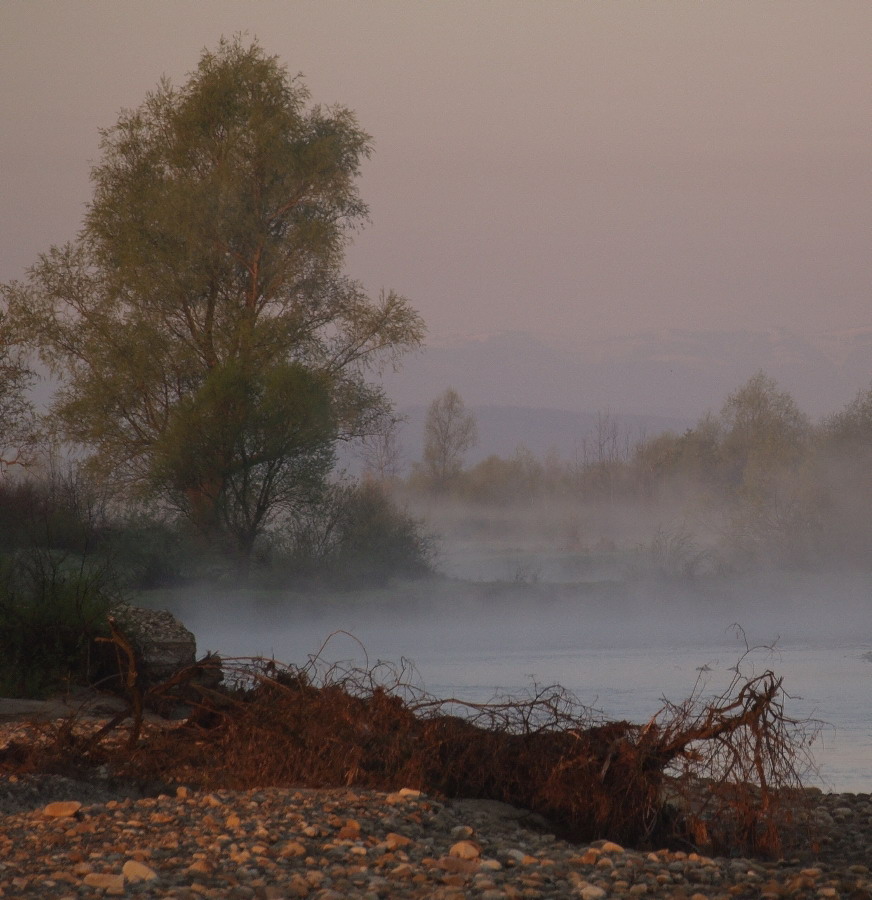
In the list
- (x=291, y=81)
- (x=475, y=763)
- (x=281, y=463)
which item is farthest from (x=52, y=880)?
(x=291, y=81)

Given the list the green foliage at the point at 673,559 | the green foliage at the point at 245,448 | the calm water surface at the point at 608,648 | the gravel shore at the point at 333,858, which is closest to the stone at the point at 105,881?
the gravel shore at the point at 333,858

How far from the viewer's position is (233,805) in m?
4.99

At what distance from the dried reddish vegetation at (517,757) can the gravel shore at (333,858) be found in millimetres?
325

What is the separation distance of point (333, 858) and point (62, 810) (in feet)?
4.29

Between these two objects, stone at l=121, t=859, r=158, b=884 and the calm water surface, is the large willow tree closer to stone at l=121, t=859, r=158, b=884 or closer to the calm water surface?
the calm water surface

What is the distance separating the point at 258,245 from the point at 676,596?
1181 cm

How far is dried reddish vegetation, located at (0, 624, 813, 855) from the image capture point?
5445 millimetres

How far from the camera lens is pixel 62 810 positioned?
190 inches

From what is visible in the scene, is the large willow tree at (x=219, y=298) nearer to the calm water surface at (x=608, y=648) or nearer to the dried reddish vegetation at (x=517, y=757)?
the calm water surface at (x=608, y=648)

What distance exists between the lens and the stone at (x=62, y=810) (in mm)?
4801

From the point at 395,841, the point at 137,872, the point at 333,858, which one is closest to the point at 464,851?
the point at 395,841

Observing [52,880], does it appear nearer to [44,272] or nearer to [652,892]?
[652,892]

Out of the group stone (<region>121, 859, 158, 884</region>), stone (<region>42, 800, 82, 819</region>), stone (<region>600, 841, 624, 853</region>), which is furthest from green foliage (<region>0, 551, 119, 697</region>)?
stone (<region>600, 841, 624, 853</region>)

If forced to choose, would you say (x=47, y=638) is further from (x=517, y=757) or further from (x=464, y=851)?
(x=464, y=851)
